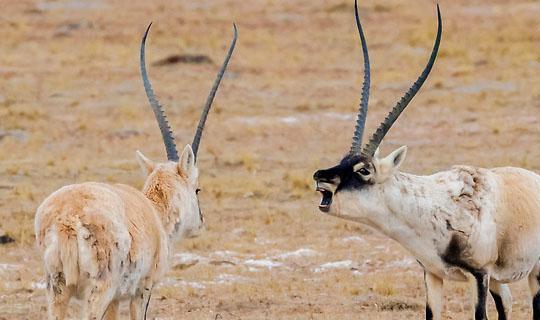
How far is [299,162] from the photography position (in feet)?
72.7

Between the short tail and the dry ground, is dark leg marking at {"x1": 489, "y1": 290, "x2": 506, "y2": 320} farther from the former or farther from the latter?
the short tail

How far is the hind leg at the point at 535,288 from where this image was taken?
1056 cm

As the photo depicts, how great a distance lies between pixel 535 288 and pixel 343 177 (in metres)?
2.00

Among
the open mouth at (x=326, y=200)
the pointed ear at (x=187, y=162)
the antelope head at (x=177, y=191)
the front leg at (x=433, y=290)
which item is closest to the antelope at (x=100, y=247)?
the antelope head at (x=177, y=191)

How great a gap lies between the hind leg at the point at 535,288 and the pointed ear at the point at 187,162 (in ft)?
8.77

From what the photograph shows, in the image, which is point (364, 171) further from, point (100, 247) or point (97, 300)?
point (97, 300)

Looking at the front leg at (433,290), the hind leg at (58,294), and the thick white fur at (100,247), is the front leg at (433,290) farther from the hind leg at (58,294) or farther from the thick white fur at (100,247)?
the hind leg at (58,294)

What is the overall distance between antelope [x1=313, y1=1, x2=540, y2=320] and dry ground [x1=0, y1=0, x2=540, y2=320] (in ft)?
8.13

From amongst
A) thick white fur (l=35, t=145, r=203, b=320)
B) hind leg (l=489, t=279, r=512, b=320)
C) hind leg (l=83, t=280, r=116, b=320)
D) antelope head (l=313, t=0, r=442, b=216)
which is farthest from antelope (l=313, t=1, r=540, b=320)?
hind leg (l=83, t=280, r=116, b=320)

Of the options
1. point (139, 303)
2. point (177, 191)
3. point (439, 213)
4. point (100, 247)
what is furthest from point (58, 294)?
point (439, 213)

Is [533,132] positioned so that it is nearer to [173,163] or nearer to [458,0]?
[173,163]

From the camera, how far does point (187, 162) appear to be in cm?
1030

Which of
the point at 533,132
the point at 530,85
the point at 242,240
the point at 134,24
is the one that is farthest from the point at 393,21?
the point at 242,240

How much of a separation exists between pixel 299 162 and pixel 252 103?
5464mm
